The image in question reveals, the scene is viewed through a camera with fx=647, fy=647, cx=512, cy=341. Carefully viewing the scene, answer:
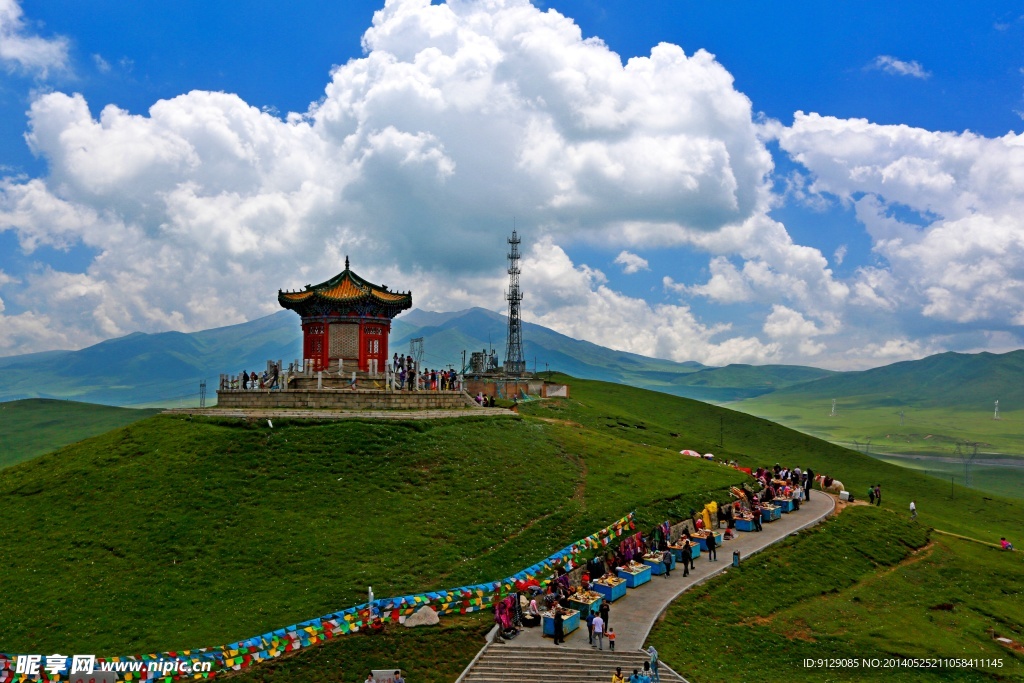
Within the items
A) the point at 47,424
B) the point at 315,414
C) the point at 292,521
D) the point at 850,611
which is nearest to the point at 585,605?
the point at 850,611

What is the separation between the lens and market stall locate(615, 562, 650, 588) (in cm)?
3331

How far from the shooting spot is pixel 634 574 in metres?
33.3

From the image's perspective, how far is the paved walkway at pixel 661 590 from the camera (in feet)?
90.9

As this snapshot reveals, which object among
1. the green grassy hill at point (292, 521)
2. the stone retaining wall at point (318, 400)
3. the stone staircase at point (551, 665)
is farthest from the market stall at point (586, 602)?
the stone retaining wall at point (318, 400)

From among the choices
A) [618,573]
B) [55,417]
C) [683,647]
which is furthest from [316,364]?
[55,417]

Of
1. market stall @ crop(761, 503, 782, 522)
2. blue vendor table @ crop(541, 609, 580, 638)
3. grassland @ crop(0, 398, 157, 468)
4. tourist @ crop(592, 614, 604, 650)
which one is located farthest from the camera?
grassland @ crop(0, 398, 157, 468)

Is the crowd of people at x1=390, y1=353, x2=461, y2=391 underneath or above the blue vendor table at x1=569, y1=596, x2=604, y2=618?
above

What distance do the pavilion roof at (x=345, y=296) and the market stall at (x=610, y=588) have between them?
110 feet

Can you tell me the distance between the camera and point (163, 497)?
36875 millimetres

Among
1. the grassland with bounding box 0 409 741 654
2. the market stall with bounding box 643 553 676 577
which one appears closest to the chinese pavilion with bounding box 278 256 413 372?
the grassland with bounding box 0 409 741 654

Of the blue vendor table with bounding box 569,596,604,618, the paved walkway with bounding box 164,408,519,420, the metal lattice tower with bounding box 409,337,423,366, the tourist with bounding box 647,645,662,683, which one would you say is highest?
the metal lattice tower with bounding box 409,337,423,366

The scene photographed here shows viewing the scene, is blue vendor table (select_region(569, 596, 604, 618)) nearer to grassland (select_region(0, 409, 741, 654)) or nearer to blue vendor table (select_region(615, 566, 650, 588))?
blue vendor table (select_region(615, 566, 650, 588))

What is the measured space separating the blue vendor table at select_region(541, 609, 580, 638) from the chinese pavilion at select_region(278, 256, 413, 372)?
3178 centimetres

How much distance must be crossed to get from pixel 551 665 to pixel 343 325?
3768cm
